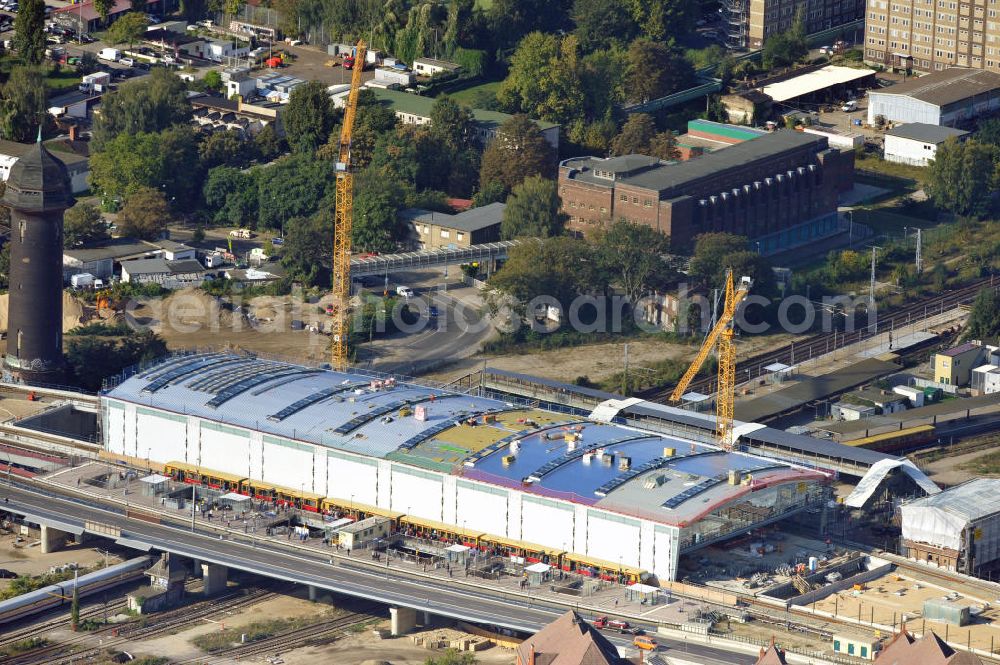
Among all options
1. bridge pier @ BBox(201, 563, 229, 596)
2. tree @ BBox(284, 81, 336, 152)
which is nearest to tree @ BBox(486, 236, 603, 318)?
tree @ BBox(284, 81, 336, 152)

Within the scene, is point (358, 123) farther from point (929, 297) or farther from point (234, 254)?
point (929, 297)

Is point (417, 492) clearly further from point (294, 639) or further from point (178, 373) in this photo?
point (178, 373)

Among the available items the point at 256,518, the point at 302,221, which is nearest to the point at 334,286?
the point at 302,221

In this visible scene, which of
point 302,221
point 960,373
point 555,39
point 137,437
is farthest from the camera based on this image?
point 555,39

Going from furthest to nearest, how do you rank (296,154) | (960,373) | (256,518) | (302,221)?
1. (296,154)
2. (302,221)
3. (960,373)
4. (256,518)

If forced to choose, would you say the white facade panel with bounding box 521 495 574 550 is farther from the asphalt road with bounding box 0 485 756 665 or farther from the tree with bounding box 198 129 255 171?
the tree with bounding box 198 129 255 171

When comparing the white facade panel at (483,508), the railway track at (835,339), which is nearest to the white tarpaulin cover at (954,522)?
A: the white facade panel at (483,508)
